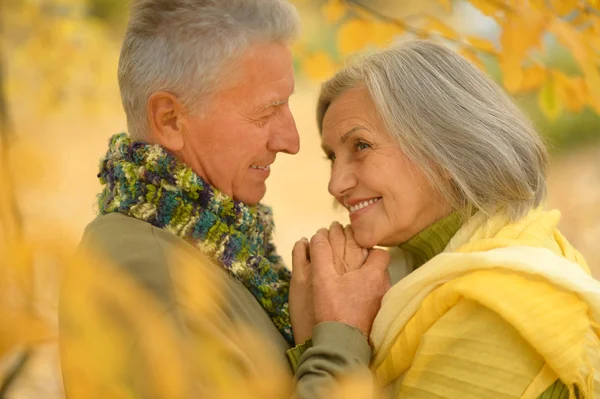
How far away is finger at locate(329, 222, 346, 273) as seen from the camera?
1.91 metres

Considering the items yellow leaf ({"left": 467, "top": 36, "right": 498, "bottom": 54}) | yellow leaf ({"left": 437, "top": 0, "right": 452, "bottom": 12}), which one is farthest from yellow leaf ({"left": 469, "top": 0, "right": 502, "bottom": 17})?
yellow leaf ({"left": 467, "top": 36, "right": 498, "bottom": 54})

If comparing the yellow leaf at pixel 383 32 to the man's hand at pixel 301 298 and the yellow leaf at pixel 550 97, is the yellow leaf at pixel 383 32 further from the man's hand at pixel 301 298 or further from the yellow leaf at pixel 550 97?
the man's hand at pixel 301 298

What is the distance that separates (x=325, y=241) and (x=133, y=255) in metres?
0.70

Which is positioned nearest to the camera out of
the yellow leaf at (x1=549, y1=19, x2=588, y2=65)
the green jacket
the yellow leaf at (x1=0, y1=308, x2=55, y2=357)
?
the yellow leaf at (x1=0, y1=308, x2=55, y2=357)

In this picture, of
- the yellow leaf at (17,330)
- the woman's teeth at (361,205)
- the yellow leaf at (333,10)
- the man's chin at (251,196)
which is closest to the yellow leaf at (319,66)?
the yellow leaf at (333,10)

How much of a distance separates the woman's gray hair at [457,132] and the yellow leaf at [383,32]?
0.70 meters

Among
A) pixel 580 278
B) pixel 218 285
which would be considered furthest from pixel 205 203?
pixel 580 278

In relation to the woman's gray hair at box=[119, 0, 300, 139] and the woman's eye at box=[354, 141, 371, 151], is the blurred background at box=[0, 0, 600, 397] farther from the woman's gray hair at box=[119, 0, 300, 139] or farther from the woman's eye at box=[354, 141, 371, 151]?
the woman's eye at box=[354, 141, 371, 151]

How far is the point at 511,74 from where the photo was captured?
2.54 m

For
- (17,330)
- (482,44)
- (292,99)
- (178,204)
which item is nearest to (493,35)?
(482,44)

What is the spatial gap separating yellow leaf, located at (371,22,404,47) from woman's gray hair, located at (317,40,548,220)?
702mm

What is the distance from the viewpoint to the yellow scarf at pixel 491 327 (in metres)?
1.54

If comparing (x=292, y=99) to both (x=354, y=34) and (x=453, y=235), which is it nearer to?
(x=354, y=34)

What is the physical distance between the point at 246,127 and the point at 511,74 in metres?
1.22
